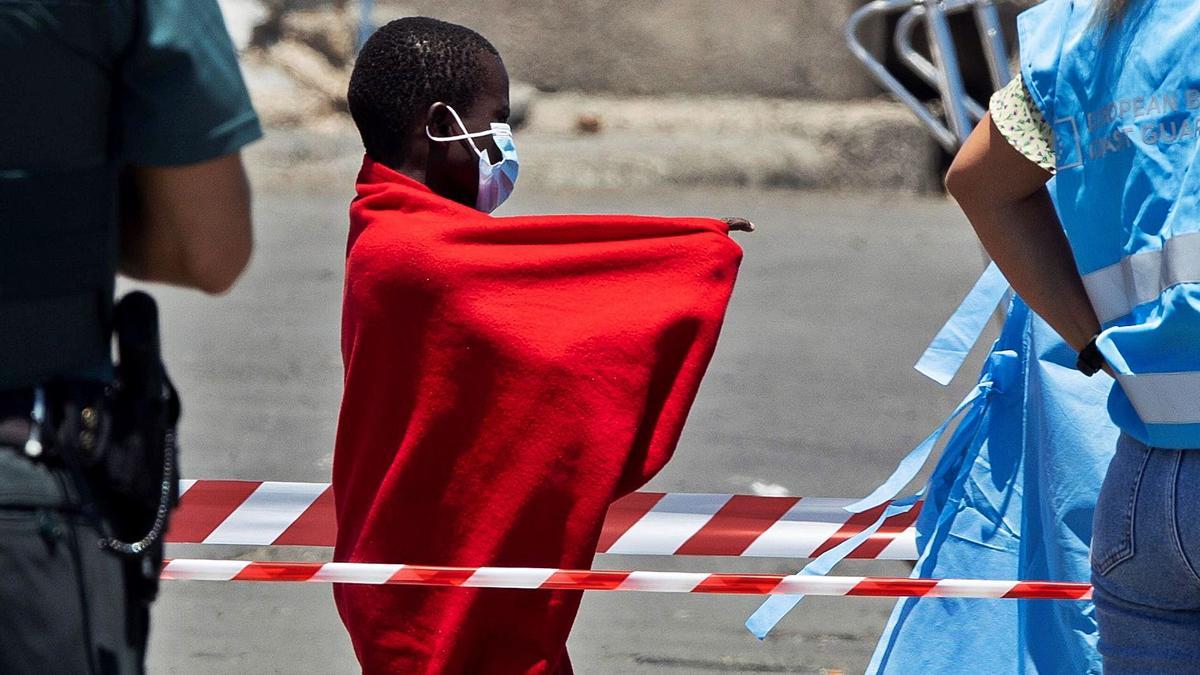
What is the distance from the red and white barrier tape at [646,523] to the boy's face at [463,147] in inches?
44.0

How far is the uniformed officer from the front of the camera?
6.30 ft

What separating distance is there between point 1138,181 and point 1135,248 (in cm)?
8

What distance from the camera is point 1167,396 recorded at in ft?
6.94

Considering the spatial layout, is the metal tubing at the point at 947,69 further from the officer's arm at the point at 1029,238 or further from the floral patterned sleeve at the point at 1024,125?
the floral patterned sleeve at the point at 1024,125

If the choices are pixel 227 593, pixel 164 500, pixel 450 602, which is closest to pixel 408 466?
pixel 450 602

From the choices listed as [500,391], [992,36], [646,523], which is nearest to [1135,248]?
[500,391]

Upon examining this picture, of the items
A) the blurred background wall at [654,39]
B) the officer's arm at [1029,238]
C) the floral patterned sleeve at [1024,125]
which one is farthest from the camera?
the blurred background wall at [654,39]

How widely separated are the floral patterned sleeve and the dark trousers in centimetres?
123

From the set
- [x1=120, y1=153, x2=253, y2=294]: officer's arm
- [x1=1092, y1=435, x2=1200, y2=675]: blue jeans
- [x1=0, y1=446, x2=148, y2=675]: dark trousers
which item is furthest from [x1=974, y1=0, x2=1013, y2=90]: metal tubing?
[x1=0, y1=446, x2=148, y2=675]: dark trousers

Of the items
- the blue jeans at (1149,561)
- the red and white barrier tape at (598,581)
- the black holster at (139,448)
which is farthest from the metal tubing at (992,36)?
the black holster at (139,448)

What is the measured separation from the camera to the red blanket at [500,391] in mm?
2697

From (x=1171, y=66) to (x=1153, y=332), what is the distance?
0.31m

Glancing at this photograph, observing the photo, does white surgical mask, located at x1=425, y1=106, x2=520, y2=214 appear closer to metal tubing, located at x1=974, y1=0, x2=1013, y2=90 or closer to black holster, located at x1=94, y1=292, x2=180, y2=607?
black holster, located at x1=94, y1=292, x2=180, y2=607

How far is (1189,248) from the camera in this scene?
206 centimetres
